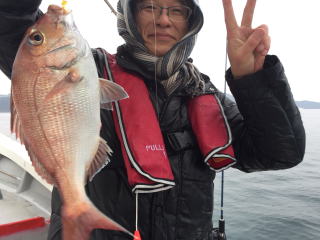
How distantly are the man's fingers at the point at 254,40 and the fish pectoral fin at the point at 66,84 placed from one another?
112cm

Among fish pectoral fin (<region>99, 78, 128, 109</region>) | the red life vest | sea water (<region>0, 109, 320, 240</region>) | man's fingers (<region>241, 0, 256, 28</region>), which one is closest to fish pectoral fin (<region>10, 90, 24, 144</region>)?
fish pectoral fin (<region>99, 78, 128, 109</region>)

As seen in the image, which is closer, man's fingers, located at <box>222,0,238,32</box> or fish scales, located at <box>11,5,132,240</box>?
fish scales, located at <box>11,5,132,240</box>

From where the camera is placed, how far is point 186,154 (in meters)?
2.44

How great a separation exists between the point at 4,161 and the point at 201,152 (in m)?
3.78

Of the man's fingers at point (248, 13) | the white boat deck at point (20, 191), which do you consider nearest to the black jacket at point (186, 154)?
the man's fingers at point (248, 13)

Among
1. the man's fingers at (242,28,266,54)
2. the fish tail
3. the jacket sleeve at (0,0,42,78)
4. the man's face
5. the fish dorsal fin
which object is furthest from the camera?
the man's face

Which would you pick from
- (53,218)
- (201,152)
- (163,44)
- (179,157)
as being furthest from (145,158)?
(163,44)

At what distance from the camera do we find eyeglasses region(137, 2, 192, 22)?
2.39 meters

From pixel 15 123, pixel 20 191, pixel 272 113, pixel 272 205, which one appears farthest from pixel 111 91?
pixel 272 205

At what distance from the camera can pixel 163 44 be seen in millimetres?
2436

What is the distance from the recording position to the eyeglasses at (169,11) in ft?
7.84

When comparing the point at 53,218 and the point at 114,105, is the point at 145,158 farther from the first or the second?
the point at 53,218

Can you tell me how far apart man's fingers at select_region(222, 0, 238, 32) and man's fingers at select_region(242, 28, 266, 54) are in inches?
5.4

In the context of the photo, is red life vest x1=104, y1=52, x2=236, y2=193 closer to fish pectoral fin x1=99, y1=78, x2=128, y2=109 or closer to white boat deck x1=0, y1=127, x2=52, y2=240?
fish pectoral fin x1=99, y1=78, x2=128, y2=109
